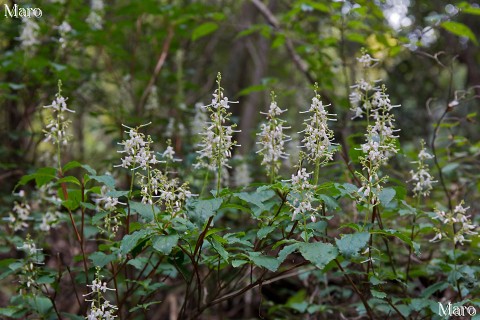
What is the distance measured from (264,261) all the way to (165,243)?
17.7 inches

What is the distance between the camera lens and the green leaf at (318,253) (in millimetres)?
1881

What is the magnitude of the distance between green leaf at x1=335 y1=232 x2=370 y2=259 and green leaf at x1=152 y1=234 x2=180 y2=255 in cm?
69

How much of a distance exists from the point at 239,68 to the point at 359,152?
4.79m

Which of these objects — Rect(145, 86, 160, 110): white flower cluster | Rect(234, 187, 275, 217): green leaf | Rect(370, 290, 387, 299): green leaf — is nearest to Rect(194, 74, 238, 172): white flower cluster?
Rect(234, 187, 275, 217): green leaf

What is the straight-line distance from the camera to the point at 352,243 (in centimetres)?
196

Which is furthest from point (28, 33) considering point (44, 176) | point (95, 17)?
point (44, 176)

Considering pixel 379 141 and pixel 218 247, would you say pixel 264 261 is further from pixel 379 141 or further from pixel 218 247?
pixel 379 141

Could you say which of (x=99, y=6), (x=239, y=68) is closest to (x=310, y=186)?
(x=99, y=6)

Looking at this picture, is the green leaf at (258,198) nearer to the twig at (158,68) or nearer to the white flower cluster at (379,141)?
the white flower cluster at (379,141)

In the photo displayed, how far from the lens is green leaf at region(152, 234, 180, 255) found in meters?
1.91

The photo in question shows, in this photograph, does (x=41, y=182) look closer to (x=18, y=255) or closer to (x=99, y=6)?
(x=18, y=255)

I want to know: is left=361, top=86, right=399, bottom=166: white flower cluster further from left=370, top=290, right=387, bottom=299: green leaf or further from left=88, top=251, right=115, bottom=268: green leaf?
left=88, top=251, right=115, bottom=268: green leaf

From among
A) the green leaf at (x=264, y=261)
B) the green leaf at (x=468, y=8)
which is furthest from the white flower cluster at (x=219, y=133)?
the green leaf at (x=468, y=8)

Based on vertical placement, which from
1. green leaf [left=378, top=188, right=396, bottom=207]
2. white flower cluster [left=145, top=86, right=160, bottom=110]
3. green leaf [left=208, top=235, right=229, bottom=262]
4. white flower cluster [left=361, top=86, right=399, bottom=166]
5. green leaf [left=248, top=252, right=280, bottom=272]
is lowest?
green leaf [left=248, top=252, right=280, bottom=272]
